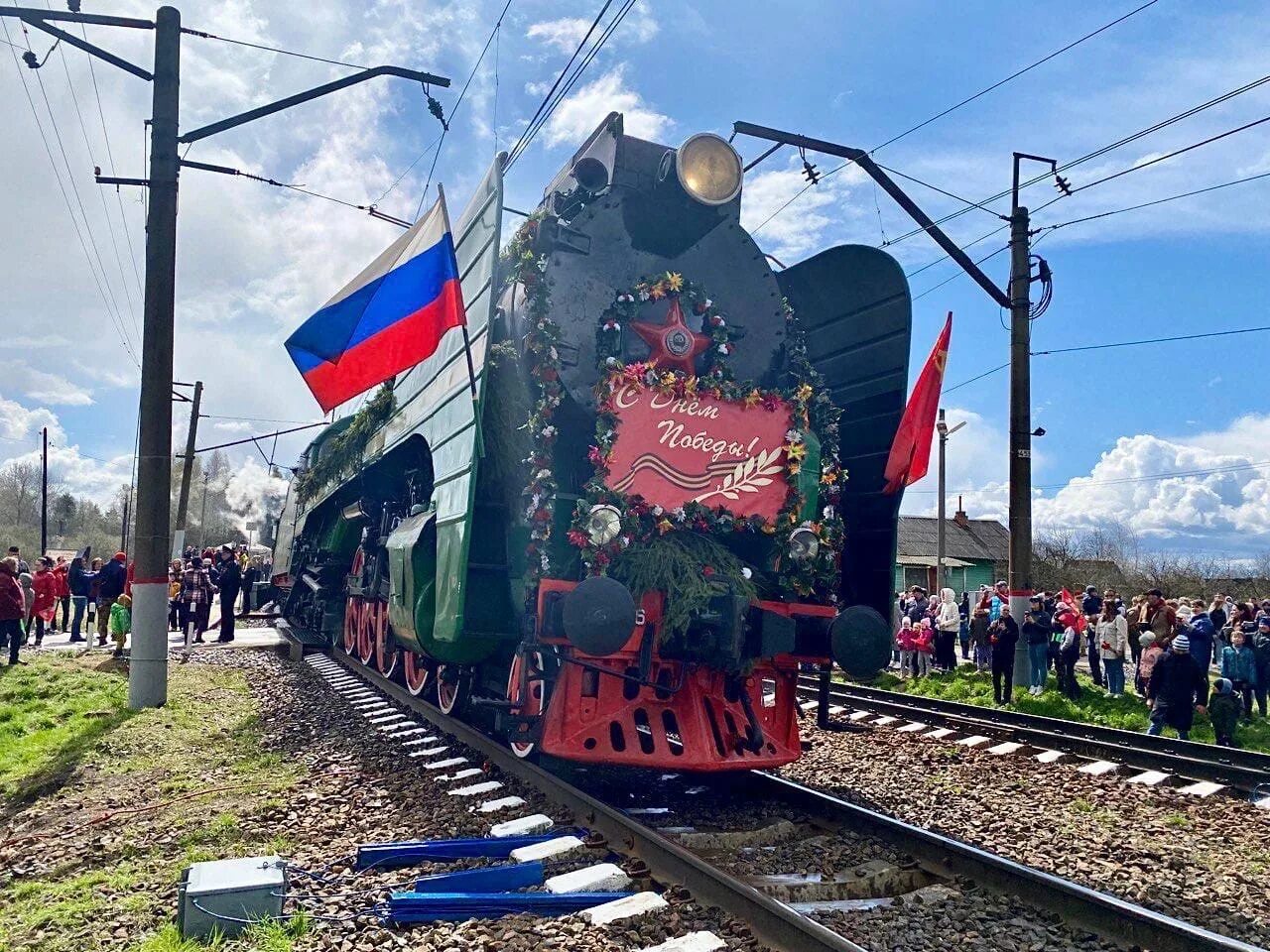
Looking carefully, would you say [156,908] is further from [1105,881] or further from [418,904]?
[1105,881]

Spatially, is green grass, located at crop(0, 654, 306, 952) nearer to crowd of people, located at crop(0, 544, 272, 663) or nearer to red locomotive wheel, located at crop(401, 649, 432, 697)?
red locomotive wheel, located at crop(401, 649, 432, 697)

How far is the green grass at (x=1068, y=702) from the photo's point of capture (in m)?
9.30

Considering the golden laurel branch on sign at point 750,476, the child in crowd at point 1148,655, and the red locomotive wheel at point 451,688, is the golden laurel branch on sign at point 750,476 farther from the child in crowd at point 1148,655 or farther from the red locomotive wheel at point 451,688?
the child in crowd at point 1148,655

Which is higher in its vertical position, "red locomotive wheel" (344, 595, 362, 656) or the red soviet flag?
the red soviet flag

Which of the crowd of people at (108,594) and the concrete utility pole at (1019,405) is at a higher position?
the concrete utility pole at (1019,405)

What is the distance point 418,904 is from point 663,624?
1.95 meters

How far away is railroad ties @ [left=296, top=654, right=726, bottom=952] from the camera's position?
3.71 m

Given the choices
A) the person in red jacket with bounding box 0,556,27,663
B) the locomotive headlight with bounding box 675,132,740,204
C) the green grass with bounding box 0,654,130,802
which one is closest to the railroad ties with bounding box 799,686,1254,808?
the locomotive headlight with bounding box 675,132,740,204

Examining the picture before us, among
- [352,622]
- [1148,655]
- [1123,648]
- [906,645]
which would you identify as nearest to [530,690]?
[1148,655]

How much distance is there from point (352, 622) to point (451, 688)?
457cm

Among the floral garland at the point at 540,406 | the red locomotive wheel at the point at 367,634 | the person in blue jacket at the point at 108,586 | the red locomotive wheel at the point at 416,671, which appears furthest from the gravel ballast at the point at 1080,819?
the person in blue jacket at the point at 108,586

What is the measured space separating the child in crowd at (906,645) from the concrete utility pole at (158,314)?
29.8ft

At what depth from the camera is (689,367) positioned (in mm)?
5867

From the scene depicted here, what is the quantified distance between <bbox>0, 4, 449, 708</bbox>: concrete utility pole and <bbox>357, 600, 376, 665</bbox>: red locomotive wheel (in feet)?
6.83
